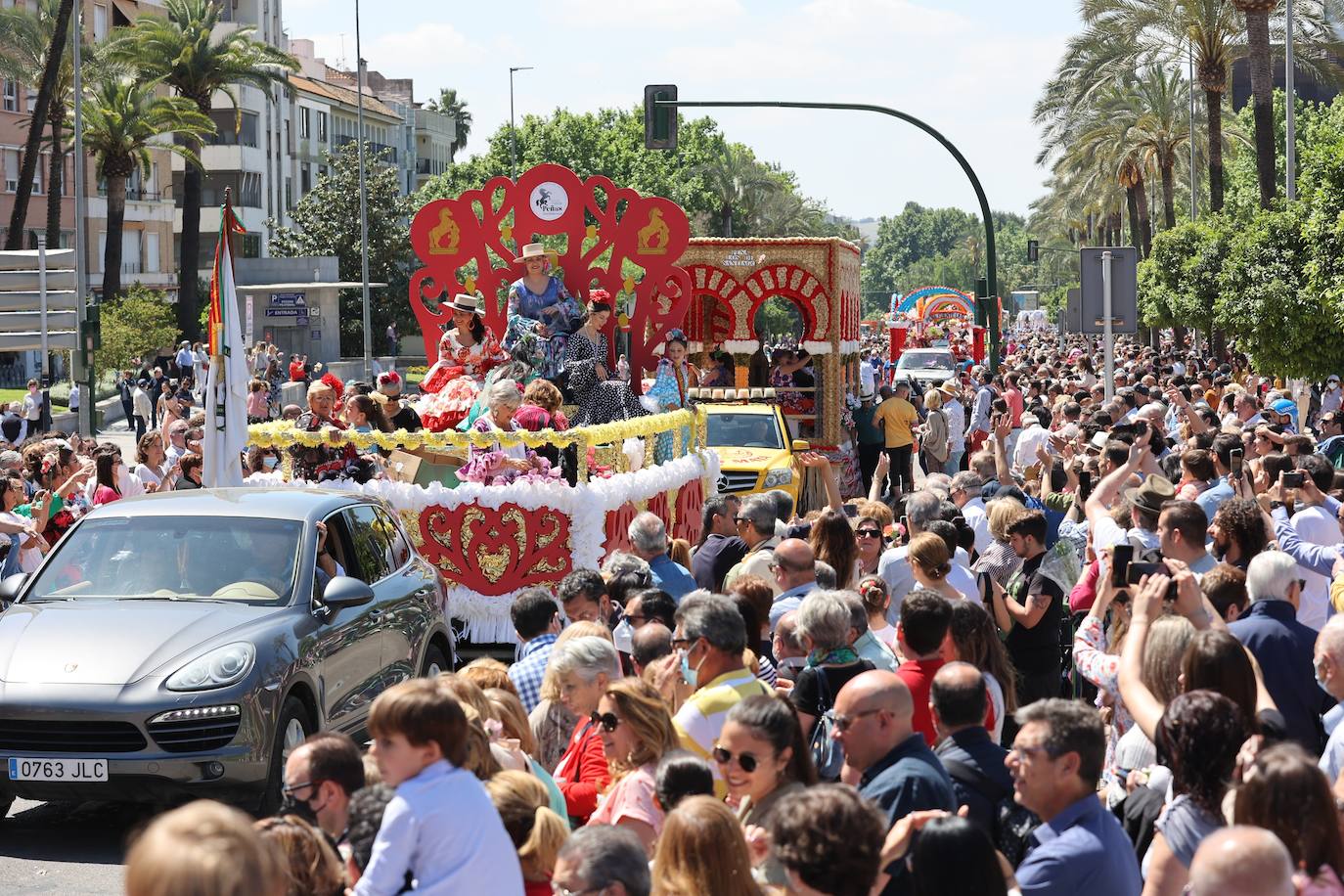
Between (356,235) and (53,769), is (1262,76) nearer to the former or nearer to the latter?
(53,769)

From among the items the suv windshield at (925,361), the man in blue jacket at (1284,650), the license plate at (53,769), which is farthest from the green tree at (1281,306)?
the license plate at (53,769)

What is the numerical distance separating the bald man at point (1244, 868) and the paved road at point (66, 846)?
5119 millimetres

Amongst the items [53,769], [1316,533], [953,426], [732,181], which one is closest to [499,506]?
[53,769]

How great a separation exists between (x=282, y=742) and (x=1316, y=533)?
543 centimetres

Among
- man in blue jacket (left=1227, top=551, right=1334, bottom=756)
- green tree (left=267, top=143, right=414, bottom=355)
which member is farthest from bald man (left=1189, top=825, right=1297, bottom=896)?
green tree (left=267, top=143, right=414, bottom=355)

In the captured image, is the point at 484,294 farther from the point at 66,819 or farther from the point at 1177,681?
the point at 1177,681

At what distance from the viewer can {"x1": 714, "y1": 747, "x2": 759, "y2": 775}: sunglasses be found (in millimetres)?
5160

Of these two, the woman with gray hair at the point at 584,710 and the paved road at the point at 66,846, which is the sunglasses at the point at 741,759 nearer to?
the woman with gray hair at the point at 584,710

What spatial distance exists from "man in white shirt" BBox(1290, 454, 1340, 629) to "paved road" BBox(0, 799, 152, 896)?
5.41 m

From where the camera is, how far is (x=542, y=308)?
1586cm

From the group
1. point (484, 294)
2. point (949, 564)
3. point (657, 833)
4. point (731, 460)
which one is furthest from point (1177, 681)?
point (731, 460)

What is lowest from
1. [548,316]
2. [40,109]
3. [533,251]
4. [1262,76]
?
[548,316]

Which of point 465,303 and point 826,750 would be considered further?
point 465,303

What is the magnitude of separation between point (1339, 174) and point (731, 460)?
8.92 m
